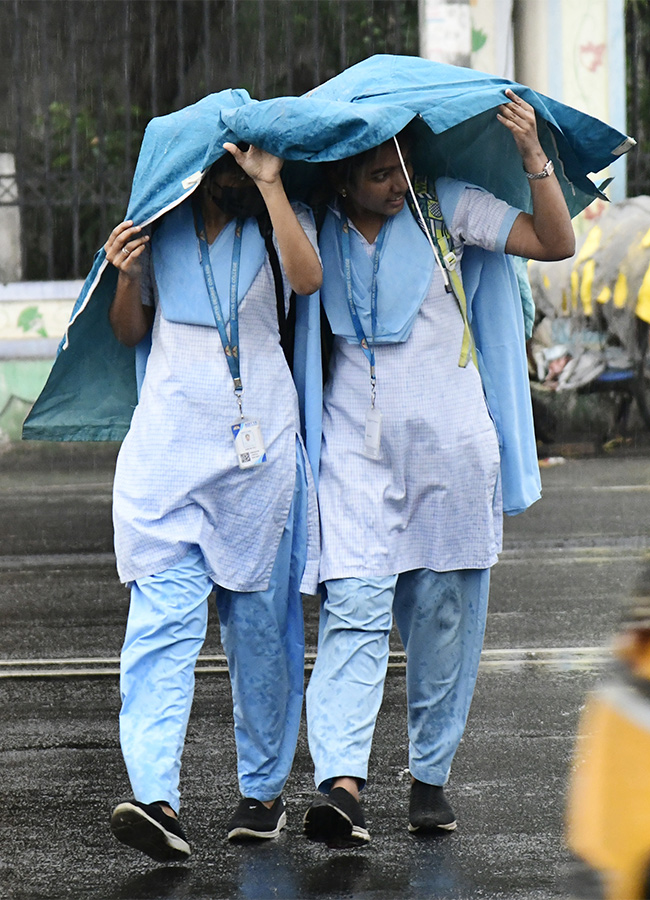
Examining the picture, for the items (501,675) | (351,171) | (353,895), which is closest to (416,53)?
(501,675)

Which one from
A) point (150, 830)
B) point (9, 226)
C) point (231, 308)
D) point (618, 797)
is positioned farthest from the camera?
point (9, 226)

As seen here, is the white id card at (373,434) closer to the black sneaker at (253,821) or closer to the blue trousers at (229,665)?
the blue trousers at (229,665)

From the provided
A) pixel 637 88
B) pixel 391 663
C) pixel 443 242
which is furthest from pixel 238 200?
pixel 637 88

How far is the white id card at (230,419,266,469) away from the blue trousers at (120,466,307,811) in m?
0.17

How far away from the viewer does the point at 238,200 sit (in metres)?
3.85

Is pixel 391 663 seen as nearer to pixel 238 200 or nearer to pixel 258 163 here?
pixel 238 200

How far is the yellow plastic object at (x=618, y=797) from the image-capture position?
2.05 m

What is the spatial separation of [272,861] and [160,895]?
34 centimetres

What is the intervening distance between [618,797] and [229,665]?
6.26 ft

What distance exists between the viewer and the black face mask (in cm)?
383

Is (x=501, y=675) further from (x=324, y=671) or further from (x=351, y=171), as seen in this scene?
(x=351, y=171)

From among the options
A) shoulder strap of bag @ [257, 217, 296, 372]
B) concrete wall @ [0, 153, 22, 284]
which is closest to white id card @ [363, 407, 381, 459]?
shoulder strap of bag @ [257, 217, 296, 372]

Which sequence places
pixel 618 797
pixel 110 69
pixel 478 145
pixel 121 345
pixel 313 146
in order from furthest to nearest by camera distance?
pixel 110 69 < pixel 121 345 < pixel 478 145 < pixel 313 146 < pixel 618 797

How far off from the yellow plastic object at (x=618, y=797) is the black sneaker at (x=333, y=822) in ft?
4.24
